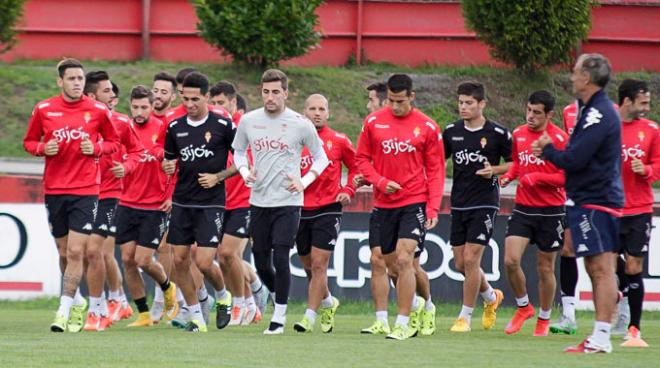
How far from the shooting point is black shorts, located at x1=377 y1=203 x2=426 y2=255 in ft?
44.7

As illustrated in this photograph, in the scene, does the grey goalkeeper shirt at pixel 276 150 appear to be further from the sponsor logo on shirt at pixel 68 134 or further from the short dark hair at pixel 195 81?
the sponsor logo on shirt at pixel 68 134

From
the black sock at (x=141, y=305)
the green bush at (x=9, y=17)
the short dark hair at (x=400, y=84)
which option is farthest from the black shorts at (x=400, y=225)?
the green bush at (x=9, y=17)

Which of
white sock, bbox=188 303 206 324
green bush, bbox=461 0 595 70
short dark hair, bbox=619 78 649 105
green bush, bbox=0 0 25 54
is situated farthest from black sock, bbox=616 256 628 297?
green bush, bbox=0 0 25 54

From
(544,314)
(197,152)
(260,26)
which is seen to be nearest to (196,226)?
(197,152)

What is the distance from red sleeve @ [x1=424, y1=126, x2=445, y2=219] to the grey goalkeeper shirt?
1024 millimetres

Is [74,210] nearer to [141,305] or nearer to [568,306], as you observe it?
[141,305]

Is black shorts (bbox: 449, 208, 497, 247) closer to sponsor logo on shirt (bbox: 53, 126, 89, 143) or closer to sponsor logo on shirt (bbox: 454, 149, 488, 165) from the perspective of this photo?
sponsor logo on shirt (bbox: 454, 149, 488, 165)

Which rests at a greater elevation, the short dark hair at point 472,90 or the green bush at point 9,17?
the green bush at point 9,17

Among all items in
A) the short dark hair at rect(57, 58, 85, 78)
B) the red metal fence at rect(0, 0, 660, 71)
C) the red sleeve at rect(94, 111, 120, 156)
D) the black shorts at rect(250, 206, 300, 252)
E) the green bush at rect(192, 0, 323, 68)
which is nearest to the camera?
the black shorts at rect(250, 206, 300, 252)

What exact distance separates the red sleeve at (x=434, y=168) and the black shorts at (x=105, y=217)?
3.48 m

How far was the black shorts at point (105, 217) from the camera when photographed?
15.0 m

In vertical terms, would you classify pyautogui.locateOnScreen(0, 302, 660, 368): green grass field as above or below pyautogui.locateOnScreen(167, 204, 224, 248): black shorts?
below

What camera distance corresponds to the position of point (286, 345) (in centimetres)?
1226

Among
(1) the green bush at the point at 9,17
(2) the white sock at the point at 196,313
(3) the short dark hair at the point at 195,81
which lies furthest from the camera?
(1) the green bush at the point at 9,17
